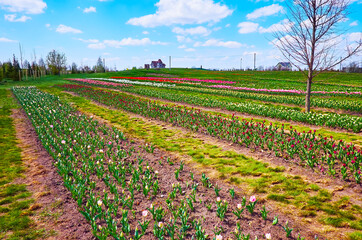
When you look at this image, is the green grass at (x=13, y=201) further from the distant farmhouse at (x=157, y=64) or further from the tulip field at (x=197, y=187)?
the distant farmhouse at (x=157, y=64)

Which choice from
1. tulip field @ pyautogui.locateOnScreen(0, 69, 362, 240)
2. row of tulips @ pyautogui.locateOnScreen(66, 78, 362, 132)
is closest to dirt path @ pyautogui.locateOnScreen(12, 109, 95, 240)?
tulip field @ pyautogui.locateOnScreen(0, 69, 362, 240)

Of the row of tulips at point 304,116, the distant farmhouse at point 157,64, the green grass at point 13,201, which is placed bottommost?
the green grass at point 13,201

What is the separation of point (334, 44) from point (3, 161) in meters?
15.6

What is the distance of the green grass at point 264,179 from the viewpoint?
148 inches

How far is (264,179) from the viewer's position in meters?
4.99

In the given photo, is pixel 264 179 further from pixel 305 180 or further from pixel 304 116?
pixel 304 116

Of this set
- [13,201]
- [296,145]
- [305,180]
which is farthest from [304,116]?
[13,201]

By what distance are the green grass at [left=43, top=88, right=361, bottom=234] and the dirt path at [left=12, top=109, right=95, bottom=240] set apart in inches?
121

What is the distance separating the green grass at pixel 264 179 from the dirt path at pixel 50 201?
308 centimetres

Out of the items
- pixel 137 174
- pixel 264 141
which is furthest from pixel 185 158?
pixel 264 141

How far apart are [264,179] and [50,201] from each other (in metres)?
4.57

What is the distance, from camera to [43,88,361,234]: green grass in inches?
148

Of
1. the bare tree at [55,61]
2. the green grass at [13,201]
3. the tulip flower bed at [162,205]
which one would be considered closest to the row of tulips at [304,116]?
the tulip flower bed at [162,205]

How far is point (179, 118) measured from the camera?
10758mm
